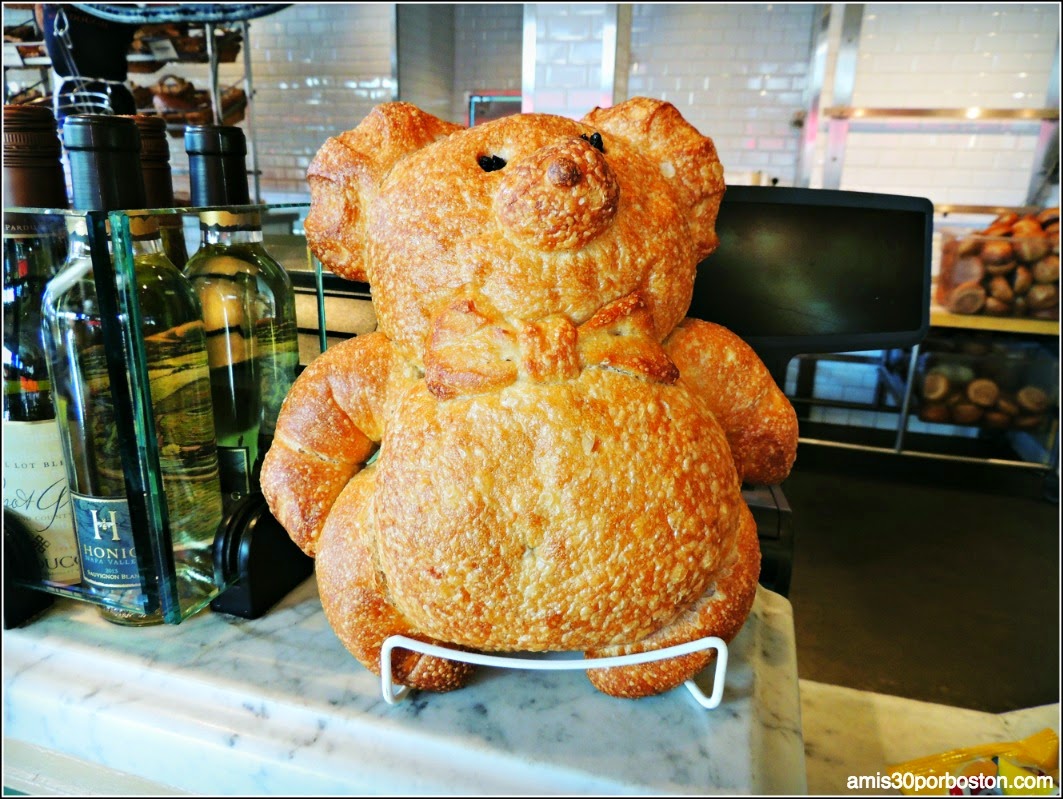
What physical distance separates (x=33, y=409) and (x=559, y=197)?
1.83ft

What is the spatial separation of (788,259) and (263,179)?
427 centimetres

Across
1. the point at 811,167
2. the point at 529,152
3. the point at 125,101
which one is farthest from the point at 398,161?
the point at 811,167

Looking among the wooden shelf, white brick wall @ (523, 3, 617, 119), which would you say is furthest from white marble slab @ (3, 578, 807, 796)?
the wooden shelf

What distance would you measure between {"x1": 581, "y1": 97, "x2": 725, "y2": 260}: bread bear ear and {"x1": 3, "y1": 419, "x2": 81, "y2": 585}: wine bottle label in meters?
0.57

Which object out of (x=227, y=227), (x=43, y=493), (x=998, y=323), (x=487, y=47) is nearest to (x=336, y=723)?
(x=43, y=493)

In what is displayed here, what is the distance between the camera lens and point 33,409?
2.16 feet

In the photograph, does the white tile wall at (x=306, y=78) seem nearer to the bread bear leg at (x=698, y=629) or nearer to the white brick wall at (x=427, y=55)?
the white brick wall at (x=427, y=55)

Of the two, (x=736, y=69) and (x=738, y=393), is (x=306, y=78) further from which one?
(x=738, y=393)

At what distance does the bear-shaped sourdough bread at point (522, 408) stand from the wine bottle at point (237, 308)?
19cm

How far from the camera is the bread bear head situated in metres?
0.46

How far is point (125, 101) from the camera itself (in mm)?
1881

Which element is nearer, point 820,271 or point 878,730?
point 820,271

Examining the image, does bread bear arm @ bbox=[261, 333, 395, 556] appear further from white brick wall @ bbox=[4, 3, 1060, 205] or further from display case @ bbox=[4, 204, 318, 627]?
white brick wall @ bbox=[4, 3, 1060, 205]

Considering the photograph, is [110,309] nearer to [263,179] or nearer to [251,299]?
[251,299]
